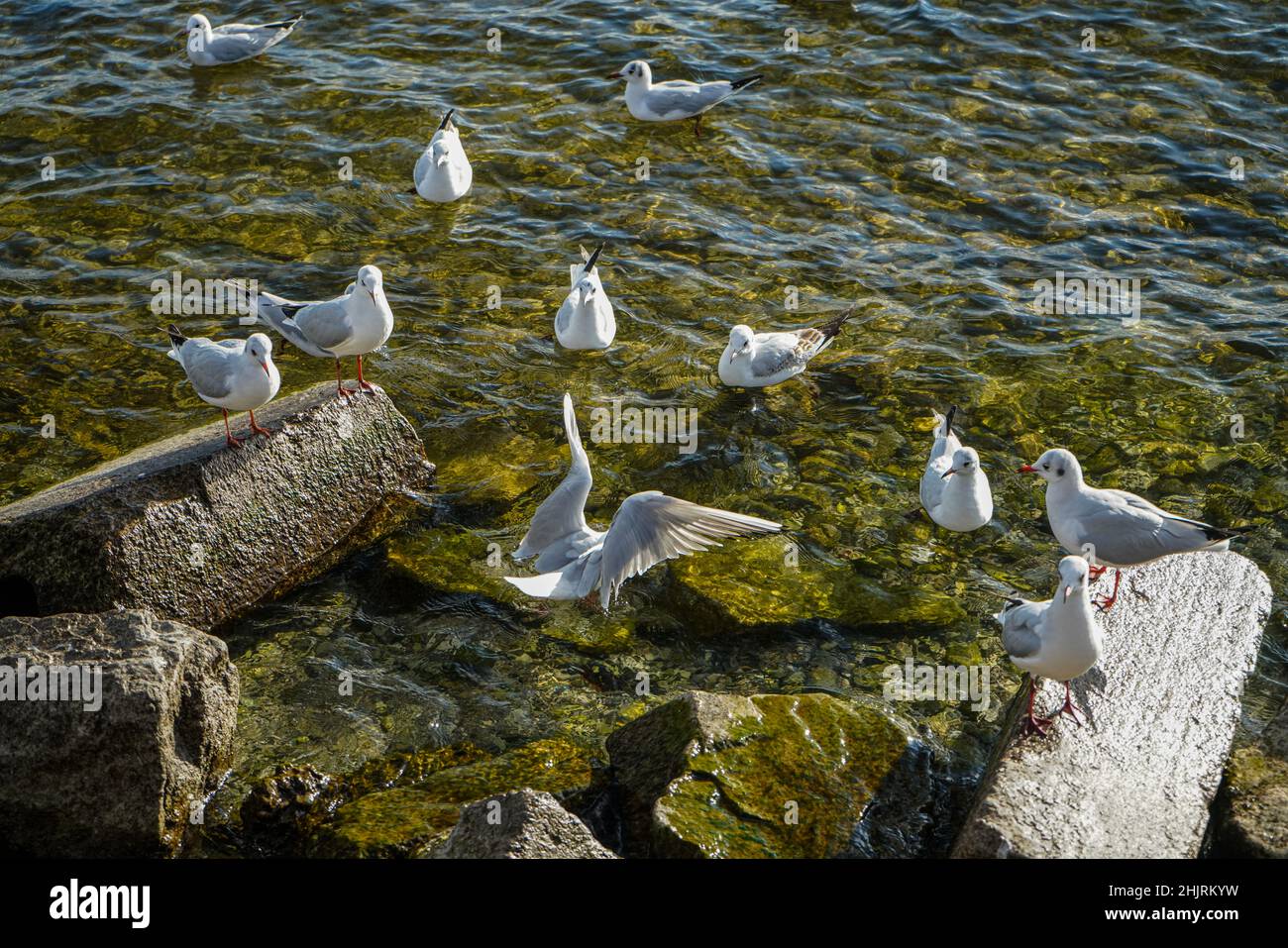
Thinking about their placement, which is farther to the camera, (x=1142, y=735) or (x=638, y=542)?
(x=638, y=542)

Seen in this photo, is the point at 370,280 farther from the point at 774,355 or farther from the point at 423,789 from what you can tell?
the point at 423,789

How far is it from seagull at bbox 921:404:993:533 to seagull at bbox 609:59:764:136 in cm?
576

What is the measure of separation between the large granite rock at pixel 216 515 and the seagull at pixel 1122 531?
3997 millimetres

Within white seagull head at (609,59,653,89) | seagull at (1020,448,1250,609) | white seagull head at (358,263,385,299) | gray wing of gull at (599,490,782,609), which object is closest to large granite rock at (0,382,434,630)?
white seagull head at (358,263,385,299)

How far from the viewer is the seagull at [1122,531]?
6496 millimetres

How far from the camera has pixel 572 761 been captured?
5.89 metres

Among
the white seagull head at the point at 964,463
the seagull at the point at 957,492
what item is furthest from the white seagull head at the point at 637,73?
the white seagull head at the point at 964,463

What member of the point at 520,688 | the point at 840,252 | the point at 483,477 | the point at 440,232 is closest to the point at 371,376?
the point at 483,477

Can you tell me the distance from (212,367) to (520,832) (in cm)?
348

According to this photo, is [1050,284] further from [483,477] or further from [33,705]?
[33,705]

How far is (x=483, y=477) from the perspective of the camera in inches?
A: 323

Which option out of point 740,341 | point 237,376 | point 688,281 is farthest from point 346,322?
point 688,281

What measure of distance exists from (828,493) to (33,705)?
485 centimetres

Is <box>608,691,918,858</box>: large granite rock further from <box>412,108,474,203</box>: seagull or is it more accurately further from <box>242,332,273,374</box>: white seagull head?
<box>412,108,474,203</box>: seagull
